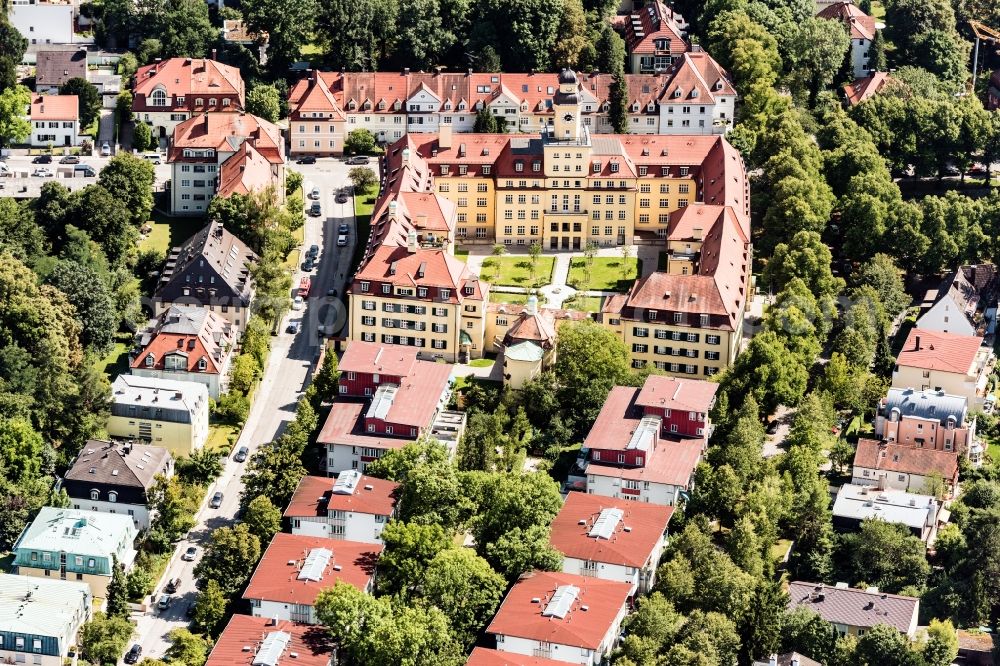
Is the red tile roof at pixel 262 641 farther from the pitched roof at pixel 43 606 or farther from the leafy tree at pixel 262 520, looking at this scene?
the pitched roof at pixel 43 606

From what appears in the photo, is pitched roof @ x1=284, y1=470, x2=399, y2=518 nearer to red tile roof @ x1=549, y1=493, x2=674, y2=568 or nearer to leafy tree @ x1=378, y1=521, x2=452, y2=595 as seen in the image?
leafy tree @ x1=378, y1=521, x2=452, y2=595

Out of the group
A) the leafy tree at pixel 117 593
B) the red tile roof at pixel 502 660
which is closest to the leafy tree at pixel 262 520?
the leafy tree at pixel 117 593

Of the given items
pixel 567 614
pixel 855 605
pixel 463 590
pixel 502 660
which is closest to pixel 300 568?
pixel 463 590

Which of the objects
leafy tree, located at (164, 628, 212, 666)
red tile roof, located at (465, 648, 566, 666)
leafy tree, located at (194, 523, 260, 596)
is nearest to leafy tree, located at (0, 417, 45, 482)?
leafy tree, located at (194, 523, 260, 596)

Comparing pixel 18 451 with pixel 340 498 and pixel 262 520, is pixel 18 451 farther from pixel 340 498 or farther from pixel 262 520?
pixel 340 498

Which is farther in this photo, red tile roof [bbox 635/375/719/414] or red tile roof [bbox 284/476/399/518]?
red tile roof [bbox 635/375/719/414]
